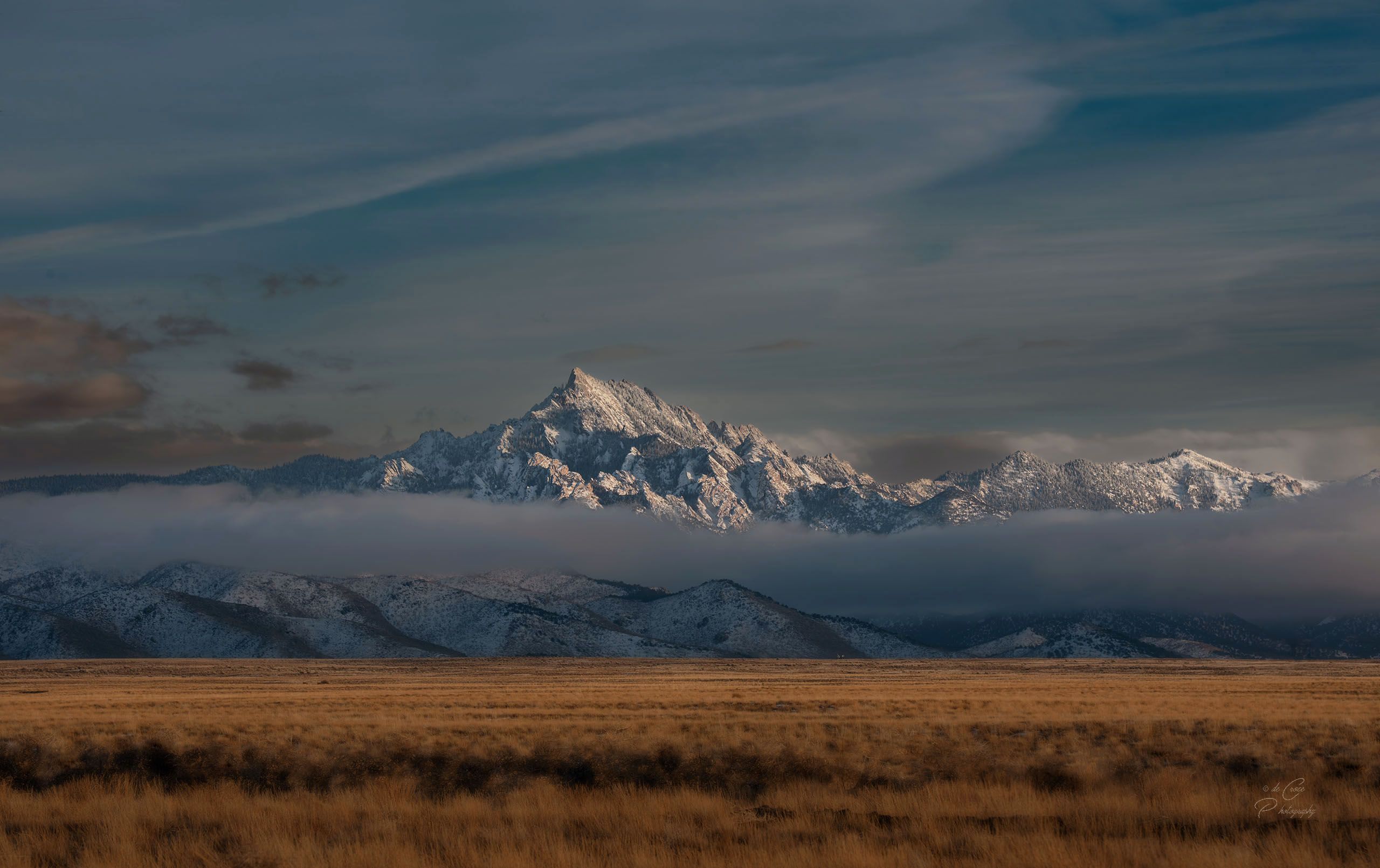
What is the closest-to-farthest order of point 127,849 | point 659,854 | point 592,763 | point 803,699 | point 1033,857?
point 1033,857 → point 659,854 → point 127,849 → point 592,763 → point 803,699

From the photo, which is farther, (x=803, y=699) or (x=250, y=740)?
(x=803, y=699)

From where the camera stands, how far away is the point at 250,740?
37.0 metres

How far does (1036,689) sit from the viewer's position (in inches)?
3816

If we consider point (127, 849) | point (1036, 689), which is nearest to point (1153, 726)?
point (127, 849)

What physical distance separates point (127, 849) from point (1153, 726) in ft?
116

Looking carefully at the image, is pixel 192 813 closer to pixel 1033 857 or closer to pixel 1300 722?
pixel 1033 857

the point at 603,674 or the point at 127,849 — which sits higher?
the point at 127,849

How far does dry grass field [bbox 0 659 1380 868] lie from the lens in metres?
17.1

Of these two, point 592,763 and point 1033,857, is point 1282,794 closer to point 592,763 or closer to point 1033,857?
point 1033,857

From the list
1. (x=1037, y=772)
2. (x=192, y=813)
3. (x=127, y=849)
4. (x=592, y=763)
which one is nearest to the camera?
(x=127, y=849)

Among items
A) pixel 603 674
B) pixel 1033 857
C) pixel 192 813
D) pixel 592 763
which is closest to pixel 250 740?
pixel 592 763

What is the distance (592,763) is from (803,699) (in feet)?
141

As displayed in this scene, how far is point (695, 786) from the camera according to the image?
90.9 ft

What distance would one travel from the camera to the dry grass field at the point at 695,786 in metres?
17.1
